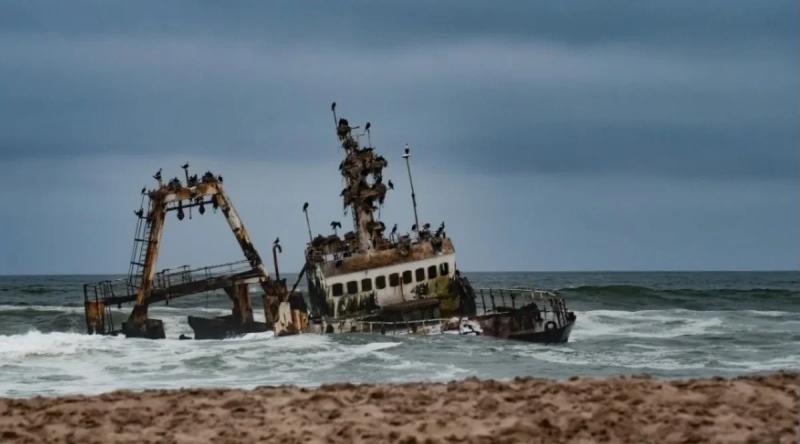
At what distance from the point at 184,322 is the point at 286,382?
38.5m

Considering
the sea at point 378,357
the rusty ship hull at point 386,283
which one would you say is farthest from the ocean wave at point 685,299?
the rusty ship hull at point 386,283

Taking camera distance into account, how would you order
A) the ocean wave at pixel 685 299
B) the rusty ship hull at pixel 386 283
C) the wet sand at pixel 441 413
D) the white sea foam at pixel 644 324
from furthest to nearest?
the ocean wave at pixel 685 299 < the white sea foam at pixel 644 324 < the rusty ship hull at pixel 386 283 < the wet sand at pixel 441 413

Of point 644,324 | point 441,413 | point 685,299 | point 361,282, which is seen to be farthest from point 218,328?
point 685,299

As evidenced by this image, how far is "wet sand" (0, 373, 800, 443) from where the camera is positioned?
35.7 ft

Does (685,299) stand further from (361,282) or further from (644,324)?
(361,282)

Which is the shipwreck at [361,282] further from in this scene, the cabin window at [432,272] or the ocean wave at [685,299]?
the ocean wave at [685,299]

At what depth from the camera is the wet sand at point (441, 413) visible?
10891 millimetres

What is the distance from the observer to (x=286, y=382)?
22172 millimetres

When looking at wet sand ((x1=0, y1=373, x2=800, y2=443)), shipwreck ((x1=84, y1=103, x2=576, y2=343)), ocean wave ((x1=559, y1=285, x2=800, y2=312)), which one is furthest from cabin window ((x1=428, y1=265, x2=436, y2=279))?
ocean wave ((x1=559, y1=285, x2=800, y2=312))

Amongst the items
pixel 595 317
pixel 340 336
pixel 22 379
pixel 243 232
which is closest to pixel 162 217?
pixel 243 232

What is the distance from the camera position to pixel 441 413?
39.1 ft

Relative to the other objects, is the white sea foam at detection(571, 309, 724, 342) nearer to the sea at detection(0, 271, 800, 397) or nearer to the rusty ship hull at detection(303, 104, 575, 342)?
the sea at detection(0, 271, 800, 397)

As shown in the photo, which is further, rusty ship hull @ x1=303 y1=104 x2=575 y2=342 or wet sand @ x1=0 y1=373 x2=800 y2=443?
rusty ship hull @ x1=303 y1=104 x2=575 y2=342

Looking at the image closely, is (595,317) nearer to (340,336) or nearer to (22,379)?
(340,336)
